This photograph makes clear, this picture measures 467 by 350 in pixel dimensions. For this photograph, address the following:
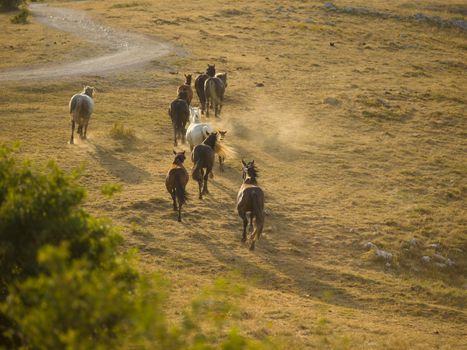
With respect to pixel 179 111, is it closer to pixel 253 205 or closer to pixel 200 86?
pixel 200 86

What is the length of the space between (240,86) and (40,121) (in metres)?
11.1

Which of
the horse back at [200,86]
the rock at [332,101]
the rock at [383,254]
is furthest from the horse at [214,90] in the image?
the rock at [383,254]

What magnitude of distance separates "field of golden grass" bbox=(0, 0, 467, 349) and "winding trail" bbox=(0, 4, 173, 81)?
111cm

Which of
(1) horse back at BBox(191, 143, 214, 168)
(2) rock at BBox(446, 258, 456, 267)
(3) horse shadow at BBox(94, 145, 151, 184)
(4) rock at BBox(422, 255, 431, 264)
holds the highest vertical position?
(1) horse back at BBox(191, 143, 214, 168)

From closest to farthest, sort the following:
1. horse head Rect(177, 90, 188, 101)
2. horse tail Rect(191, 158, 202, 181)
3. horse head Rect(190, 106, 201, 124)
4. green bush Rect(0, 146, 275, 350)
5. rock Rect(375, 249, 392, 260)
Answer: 1. green bush Rect(0, 146, 275, 350)
2. rock Rect(375, 249, 392, 260)
3. horse tail Rect(191, 158, 202, 181)
4. horse head Rect(190, 106, 201, 124)
5. horse head Rect(177, 90, 188, 101)

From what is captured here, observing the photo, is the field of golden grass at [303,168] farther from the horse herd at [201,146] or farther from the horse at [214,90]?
the horse at [214,90]

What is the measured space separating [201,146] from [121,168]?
3.16 m

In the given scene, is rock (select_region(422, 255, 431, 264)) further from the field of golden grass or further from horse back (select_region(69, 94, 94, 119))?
horse back (select_region(69, 94, 94, 119))

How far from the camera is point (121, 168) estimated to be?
19.2 m

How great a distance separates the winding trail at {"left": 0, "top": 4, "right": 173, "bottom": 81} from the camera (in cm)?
3029

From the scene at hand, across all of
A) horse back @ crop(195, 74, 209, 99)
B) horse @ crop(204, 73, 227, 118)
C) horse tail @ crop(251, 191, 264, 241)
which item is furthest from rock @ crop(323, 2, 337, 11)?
horse tail @ crop(251, 191, 264, 241)

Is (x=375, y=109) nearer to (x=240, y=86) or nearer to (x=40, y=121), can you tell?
(x=240, y=86)

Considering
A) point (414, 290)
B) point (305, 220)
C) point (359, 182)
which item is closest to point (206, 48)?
point (359, 182)

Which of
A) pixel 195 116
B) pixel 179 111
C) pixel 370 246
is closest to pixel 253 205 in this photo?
pixel 370 246
